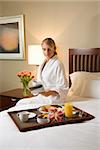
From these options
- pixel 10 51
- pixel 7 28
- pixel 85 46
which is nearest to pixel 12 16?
pixel 7 28

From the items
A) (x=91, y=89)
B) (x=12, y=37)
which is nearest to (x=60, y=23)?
(x=12, y=37)

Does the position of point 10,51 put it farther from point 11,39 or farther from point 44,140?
point 44,140

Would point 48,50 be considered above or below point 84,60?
above

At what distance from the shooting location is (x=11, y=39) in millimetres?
4043

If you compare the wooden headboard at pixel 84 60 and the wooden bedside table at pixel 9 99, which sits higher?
the wooden headboard at pixel 84 60

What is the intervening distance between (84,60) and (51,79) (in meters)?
0.72

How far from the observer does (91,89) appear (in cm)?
285

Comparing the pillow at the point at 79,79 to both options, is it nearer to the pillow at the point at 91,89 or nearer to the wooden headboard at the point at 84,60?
the pillow at the point at 91,89

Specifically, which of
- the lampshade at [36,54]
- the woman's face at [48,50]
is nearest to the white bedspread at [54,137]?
the woman's face at [48,50]

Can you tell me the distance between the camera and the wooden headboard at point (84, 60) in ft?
10.6

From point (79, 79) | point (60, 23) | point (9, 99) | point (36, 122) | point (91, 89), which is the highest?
point (60, 23)

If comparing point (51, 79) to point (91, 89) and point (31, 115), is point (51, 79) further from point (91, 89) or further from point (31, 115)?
point (31, 115)

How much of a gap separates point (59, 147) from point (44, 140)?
5.6 inches

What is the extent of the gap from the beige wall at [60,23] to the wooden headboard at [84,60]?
0.36 ft
